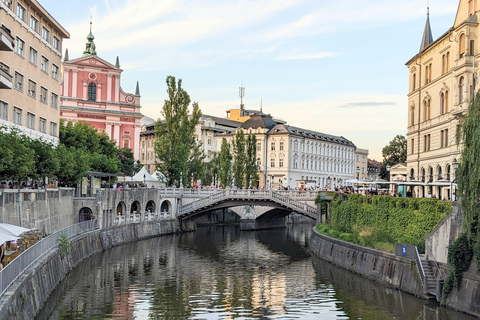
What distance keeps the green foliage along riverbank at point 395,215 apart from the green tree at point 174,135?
2829 cm

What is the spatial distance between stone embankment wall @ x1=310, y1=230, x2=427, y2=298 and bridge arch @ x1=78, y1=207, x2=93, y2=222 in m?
22.2

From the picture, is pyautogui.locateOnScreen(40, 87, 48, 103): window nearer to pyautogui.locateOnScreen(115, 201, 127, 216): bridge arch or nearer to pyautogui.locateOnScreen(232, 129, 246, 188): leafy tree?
pyautogui.locateOnScreen(115, 201, 127, 216): bridge arch

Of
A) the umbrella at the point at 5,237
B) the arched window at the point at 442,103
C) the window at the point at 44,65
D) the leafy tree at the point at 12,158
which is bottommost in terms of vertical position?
the umbrella at the point at 5,237

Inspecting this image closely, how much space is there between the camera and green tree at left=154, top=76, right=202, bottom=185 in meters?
80.2

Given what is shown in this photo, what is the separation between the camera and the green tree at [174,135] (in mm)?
80188

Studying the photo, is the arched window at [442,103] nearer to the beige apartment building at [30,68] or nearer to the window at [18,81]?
the beige apartment building at [30,68]

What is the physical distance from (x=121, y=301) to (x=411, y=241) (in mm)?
18391

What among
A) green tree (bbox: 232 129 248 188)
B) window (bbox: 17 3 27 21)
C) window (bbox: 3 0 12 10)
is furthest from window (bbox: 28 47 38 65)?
green tree (bbox: 232 129 248 188)

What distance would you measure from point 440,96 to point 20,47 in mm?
38735

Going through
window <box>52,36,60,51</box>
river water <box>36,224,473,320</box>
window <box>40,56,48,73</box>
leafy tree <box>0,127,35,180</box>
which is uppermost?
window <box>52,36,60,51</box>

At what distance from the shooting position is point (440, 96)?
Answer: 2437 inches

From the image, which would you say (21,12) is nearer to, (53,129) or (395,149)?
(53,129)

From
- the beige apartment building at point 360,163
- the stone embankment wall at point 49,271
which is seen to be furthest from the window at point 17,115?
the beige apartment building at point 360,163

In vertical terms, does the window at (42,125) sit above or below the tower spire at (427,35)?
below
